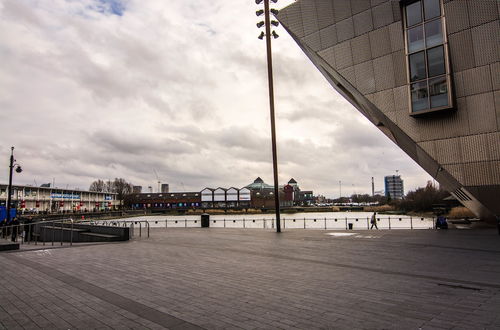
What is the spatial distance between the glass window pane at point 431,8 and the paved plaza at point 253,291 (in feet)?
42.6

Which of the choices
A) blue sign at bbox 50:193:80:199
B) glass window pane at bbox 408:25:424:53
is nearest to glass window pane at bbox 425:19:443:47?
glass window pane at bbox 408:25:424:53

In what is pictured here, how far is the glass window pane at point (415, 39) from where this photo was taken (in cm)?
1897

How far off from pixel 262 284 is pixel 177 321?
3.16 metres

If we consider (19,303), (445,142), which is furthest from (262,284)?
(445,142)

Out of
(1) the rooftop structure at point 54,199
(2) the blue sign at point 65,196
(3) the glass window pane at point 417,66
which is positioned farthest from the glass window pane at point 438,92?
(2) the blue sign at point 65,196

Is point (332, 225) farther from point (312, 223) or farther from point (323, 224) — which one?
point (312, 223)

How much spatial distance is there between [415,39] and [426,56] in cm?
124

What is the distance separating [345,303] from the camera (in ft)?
22.2

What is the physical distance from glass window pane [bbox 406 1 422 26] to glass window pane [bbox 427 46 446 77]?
2039mm

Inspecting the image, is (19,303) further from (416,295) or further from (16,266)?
(416,295)

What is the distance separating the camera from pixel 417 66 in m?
19.0

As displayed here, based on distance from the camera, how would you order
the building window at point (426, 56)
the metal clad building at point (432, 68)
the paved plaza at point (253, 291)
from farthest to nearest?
the building window at point (426, 56)
the metal clad building at point (432, 68)
the paved plaza at point (253, 291)

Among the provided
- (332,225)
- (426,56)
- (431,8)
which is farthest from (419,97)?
(332,225)

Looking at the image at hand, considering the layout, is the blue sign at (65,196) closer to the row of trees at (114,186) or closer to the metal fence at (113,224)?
the row of trees at (114,186)
